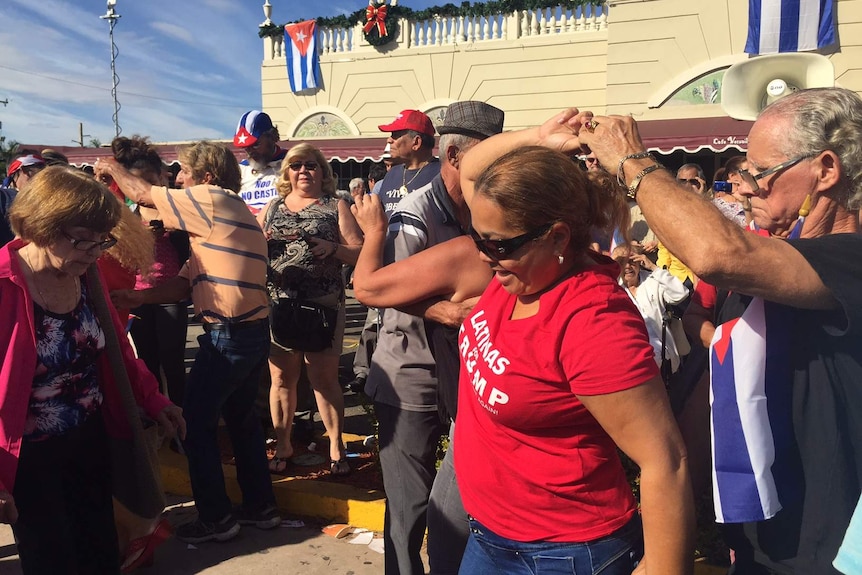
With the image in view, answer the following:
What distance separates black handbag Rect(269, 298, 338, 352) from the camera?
4098mm

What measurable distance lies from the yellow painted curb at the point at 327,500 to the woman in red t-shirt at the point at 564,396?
2297 mm

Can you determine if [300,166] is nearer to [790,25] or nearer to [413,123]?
[413,123]

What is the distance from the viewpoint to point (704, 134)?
1073 cm

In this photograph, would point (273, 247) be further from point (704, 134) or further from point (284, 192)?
point (704, 134)

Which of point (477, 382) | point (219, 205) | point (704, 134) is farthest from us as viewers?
point (704, 134)

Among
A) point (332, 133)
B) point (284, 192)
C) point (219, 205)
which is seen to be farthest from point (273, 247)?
point (332, 133)

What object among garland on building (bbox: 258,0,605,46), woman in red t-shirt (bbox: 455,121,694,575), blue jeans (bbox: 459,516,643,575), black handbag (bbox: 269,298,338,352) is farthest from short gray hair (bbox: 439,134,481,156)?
garland on building (bbox: 258,0,605,46)

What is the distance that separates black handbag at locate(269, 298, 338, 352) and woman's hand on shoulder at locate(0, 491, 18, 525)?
6.94 feet

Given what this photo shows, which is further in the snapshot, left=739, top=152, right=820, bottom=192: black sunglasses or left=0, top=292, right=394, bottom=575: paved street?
left=0, top=292, right=394, bottom=575: paved street

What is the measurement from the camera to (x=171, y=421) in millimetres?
2754

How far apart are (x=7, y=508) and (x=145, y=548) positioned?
1270 millimetres

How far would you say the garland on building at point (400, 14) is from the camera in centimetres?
1554

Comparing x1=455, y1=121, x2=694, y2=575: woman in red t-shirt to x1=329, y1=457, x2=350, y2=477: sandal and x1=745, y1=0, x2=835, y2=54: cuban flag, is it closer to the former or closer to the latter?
x1=329, y1=457, x2=350, y2=477: sandal

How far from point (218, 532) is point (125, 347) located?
137cm
